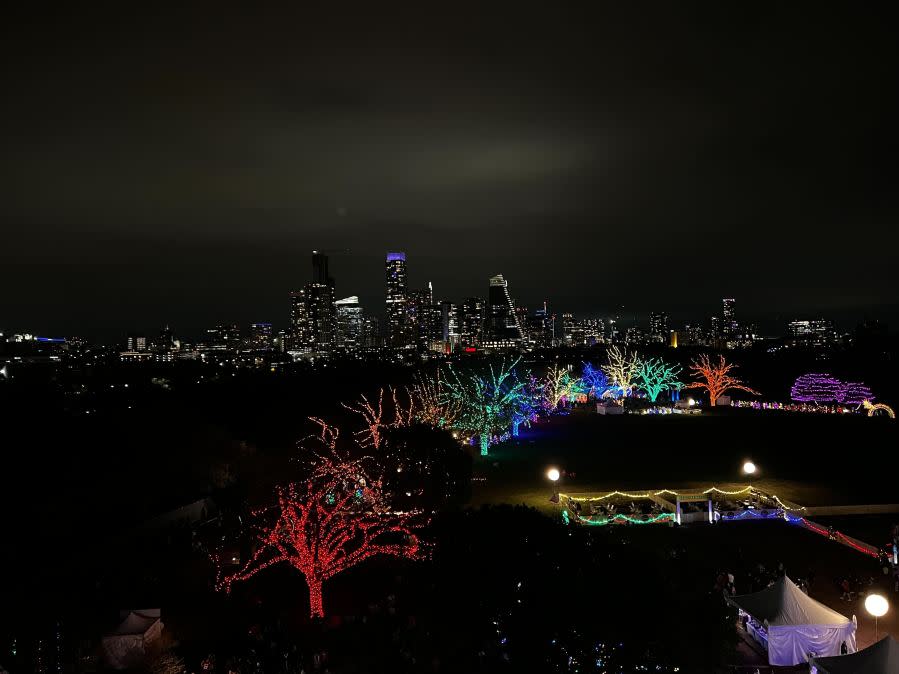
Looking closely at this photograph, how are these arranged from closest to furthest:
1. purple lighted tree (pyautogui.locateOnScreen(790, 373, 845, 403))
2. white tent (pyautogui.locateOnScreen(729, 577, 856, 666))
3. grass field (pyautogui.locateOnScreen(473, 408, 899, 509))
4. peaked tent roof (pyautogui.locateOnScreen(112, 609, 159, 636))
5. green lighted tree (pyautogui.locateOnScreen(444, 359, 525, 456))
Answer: white tent (pyautogui.locateOnScreen(729, 577, 856, 666))
peaked tent roof (pyautogui.locateOnScreen(112, 609, 159, 636))
grass field (pyautogui.locateOnScreen(473, 408, 899, 509))
green lighted tree (pyautogui.locateOnScreen(444, 359, 525, 456))
purple lighted tree (pyautogui.locateOnScreen(790, 373, 845, 403))

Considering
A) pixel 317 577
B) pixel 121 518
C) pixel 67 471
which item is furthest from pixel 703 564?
pixel 67 471

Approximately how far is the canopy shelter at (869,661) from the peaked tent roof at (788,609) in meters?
1.48

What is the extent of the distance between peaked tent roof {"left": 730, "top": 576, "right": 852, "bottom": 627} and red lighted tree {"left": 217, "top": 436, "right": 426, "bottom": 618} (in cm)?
807

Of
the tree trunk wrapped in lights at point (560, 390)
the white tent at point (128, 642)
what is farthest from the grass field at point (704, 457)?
the white tent at point (128, 642)

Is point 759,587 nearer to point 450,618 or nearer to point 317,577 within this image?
point 450,618

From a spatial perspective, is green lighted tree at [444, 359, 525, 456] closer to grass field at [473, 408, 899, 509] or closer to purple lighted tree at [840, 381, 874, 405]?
grass field at [473, 408, 899, 509]

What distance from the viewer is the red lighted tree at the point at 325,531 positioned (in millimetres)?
15617

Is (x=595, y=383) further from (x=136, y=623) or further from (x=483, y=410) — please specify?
(x=136, y=623)

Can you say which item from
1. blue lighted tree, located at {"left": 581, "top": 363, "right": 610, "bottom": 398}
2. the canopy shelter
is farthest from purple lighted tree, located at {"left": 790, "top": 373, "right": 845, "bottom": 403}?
the canopy shelter

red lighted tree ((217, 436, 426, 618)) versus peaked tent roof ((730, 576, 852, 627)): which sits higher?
red lighted tree ((217, 436, 426, 618))

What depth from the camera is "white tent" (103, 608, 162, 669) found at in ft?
44.3

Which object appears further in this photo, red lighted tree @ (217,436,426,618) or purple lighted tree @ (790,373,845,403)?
purple lighted tree @ (790,373,845,403)

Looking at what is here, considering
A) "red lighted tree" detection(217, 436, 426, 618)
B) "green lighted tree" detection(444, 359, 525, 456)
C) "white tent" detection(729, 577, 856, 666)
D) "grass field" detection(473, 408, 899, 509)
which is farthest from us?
"green lighted tree" detection(444, 359, 525, 456)

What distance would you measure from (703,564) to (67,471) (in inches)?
998
